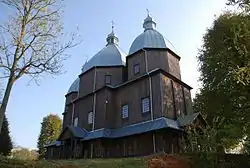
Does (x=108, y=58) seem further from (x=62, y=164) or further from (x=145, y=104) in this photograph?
(x=62, y=164)

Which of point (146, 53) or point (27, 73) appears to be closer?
point (27, 73)

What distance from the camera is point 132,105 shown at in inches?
923

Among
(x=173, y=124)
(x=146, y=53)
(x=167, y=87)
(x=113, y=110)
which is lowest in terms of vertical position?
(x=173, y=124)

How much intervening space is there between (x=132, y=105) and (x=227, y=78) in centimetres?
902

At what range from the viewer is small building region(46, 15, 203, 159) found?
67.1 ft

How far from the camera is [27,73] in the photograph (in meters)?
15.4

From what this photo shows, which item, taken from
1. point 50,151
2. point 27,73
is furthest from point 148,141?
point 50,151

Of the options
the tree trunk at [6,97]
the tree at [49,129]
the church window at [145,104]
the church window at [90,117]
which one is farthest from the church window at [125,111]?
the tree at [49,129]

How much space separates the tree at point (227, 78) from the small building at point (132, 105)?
2197 millimetres

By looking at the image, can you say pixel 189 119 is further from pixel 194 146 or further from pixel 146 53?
pixel 146 53

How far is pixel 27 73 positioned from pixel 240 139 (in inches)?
538

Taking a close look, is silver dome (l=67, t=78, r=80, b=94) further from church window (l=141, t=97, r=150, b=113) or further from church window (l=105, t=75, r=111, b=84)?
church window (l=141, t=97, r=150, b=113)

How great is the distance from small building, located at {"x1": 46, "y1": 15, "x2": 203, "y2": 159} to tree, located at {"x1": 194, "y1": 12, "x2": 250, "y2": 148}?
2197 mm

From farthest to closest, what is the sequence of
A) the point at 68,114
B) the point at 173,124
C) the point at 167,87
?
the point at 68,114 → the point at 167,87 → the point at 173,124
